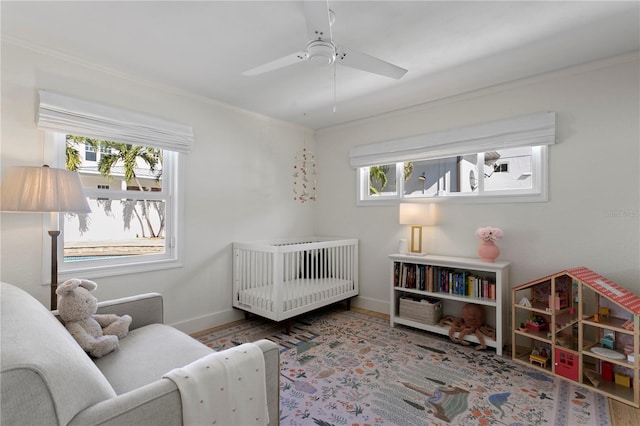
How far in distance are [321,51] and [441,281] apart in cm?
236

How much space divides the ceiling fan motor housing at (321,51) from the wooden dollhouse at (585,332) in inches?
86.5

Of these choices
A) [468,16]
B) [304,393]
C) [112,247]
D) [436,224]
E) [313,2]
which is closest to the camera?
[313,2]

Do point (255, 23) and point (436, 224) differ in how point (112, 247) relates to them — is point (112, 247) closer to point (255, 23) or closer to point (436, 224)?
point (255, 23)

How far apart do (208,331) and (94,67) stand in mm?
2487

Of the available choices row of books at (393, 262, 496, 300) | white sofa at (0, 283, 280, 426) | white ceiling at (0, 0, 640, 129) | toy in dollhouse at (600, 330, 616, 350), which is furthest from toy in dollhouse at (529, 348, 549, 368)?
white ceiling at (0, 0, 640, 129)

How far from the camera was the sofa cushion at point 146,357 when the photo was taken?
4.54 ft

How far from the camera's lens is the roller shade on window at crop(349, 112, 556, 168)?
8.64 feet

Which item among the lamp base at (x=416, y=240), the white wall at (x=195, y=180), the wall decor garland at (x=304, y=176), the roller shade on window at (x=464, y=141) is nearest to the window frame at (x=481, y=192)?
the roller shade on window at (x=464, y=141)

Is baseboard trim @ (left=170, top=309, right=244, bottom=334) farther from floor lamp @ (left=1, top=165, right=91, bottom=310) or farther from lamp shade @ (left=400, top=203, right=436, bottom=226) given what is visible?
lamp shade @ (left=400, top=203, right=436, bottom=226)

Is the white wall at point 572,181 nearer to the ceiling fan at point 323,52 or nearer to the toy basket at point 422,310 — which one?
the toy basket at point 422,310

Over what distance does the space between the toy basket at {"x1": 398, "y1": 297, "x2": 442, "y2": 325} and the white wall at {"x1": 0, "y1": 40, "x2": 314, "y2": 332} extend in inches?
65.6

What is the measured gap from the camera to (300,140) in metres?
4.19

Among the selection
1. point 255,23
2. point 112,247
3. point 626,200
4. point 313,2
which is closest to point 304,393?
point 112,247

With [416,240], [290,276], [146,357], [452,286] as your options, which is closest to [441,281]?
[452,286]
